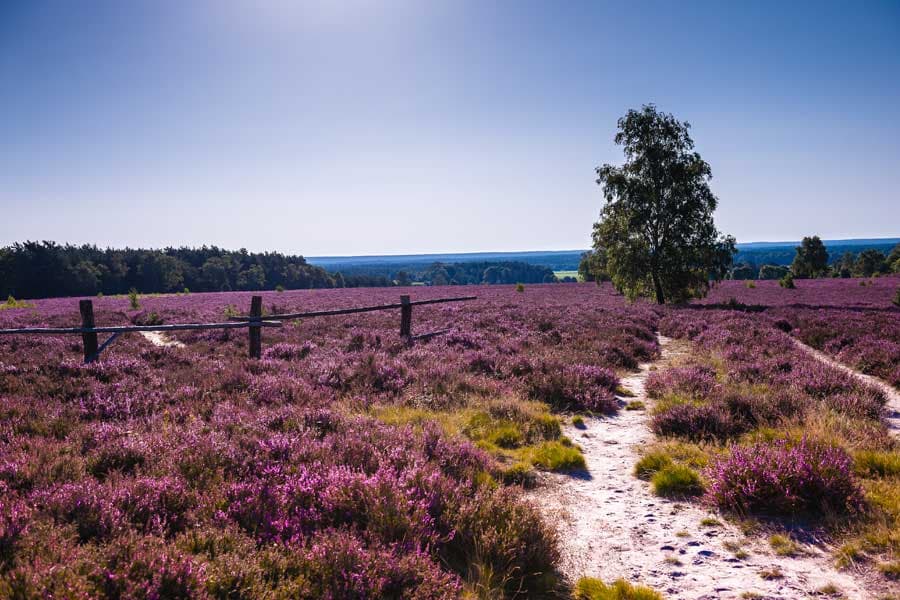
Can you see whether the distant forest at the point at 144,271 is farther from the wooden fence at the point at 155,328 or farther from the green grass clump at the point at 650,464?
the green grass clump at the point at 650,464

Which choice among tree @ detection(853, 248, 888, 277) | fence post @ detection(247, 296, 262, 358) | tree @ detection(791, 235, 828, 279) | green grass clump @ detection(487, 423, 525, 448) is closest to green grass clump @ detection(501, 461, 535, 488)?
green grass clump @ detection(487, 423, 525, 448)

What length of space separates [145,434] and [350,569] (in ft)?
13.4

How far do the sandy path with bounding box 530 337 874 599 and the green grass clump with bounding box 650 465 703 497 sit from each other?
5.5 inches

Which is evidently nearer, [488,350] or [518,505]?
[518,505]

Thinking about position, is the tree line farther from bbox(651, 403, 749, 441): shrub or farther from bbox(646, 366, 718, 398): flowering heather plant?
bbox(651, 403, 749, 441): shrub

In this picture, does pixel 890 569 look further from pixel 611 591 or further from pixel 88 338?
pixel 88 338

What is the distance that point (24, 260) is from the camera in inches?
2458

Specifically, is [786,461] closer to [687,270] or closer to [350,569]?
[350,569]

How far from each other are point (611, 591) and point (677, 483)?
7.37ft

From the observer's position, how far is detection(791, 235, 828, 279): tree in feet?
244

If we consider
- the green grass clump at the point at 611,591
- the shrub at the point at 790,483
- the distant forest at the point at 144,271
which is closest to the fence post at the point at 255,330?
the green grass clump at the point at 611,591

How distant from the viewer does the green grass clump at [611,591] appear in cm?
334

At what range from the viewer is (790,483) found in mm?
4449

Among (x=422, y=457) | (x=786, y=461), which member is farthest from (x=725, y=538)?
(x=422, y=457)
